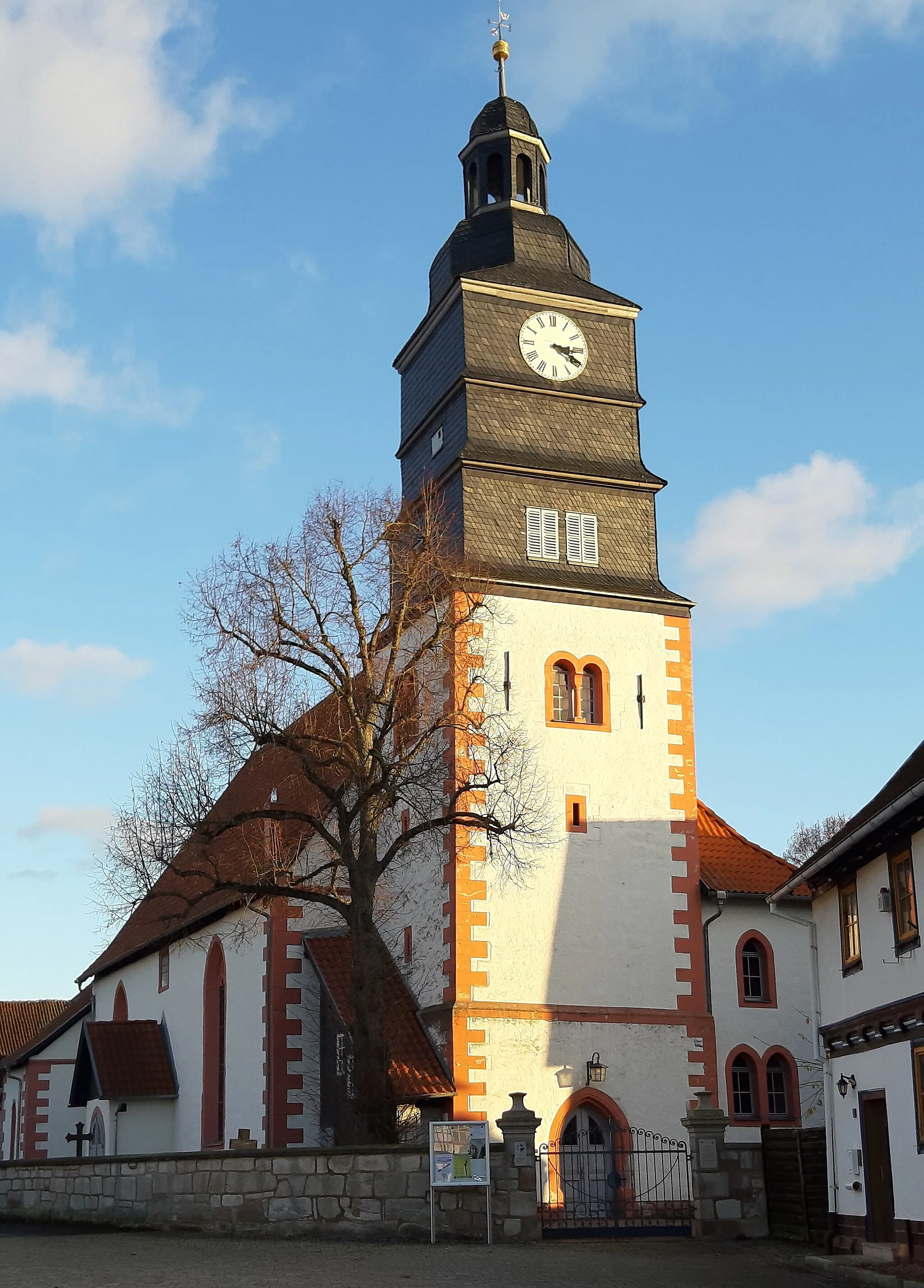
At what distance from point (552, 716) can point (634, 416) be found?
624 cm

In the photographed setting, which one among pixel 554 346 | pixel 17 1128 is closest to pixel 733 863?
pixel 554 346

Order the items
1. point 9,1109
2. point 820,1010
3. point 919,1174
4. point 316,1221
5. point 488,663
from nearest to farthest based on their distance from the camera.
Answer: point 919,1174 → point 316,1221 → point 820,1010 → point 488,663 → point 9,1109

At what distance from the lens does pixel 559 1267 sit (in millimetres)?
17188

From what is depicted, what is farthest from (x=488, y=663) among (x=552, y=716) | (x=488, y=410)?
(x=488, y=410)

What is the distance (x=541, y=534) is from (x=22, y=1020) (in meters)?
45.0

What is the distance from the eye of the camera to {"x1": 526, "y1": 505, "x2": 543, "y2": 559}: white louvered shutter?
27.6m

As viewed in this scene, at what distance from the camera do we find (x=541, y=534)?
27.7 m

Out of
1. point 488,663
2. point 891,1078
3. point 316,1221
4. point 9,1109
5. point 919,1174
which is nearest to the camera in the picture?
point 919,1174

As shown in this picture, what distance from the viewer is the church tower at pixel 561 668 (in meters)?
24.9

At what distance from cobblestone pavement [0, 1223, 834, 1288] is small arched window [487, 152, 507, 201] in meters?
19.3

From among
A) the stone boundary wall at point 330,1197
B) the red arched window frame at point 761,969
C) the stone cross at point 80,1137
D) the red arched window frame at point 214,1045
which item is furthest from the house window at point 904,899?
the stone cross at point 80,1137

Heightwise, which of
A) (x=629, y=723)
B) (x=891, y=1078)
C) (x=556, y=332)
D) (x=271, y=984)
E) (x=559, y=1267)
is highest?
(x=556, y=332)

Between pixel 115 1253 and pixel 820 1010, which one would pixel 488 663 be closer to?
pixel 820 1010

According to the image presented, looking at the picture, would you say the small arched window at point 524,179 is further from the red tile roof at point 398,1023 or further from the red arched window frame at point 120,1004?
the red arched window frame at point 120,1004
